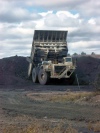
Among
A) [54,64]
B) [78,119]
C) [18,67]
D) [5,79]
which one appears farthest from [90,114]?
[18,67]

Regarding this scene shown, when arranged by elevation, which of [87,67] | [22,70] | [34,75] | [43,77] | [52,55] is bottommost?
[43,77]

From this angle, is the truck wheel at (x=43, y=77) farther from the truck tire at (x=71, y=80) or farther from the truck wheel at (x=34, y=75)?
the truck tire at (x=71, y=80)

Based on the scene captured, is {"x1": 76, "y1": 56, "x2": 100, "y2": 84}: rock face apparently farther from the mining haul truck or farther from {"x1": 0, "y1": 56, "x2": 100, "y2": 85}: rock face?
the mining haul truck

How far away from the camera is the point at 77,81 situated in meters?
44.9

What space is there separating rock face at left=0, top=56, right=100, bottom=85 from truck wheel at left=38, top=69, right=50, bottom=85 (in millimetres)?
2059

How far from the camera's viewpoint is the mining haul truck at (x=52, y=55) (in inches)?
1666

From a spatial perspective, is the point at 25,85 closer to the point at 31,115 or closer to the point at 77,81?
the point at 77,81

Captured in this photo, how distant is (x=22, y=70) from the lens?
53.3m

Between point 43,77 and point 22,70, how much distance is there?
9.89m

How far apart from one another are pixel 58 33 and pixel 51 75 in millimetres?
3971

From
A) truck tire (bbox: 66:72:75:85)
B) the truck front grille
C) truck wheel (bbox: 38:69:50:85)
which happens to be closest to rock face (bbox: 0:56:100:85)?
truck tire (bbox: 66:72:75:85)

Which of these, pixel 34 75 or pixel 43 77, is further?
pixel 34 75

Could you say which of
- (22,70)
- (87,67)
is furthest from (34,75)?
(87,67)

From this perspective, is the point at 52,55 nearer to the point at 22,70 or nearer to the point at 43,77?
the point at 43,77
